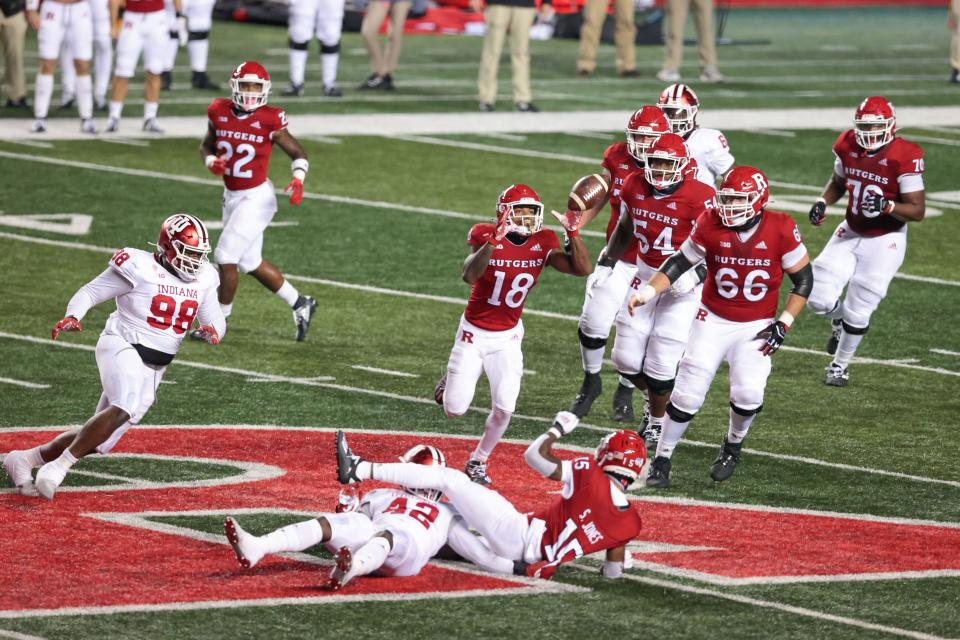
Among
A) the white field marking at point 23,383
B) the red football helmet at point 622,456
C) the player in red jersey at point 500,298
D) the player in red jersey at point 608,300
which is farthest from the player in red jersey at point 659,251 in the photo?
the white field marking at point 23,383

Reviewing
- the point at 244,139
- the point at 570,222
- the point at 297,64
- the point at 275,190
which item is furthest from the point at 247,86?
the point at 297,64

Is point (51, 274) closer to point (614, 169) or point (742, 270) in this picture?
point (614, 169)

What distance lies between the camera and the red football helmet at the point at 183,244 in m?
9.27

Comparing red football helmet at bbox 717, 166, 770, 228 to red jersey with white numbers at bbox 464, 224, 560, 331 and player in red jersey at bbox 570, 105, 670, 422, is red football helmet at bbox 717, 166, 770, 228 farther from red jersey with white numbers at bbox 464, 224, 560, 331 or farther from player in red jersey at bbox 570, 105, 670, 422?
player in red jersey at bbox 570, 105, 670, 422

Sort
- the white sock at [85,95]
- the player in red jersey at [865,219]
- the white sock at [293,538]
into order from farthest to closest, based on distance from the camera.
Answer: the white sock at [85,95] → the player in red jersey at [865,219] → the white sock at [293,538]

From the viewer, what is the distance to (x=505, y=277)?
970cm

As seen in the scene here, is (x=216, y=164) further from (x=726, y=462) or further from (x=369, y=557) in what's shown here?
(x=369, y=557)

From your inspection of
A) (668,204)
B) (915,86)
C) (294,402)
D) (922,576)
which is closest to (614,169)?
(668,204)

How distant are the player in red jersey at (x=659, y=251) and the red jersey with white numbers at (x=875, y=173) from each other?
2320 mm

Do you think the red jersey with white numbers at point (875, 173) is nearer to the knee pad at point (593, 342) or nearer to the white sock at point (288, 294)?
the knee pad at point (593, 342)

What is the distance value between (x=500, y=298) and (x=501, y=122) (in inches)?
503

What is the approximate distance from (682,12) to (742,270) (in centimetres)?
1610

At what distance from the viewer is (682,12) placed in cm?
2531

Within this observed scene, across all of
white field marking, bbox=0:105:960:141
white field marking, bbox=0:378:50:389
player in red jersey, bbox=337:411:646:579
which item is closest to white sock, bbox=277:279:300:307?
white field marking, bbox=0:378:50:389
